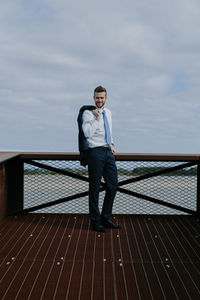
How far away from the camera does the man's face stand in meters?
4.20

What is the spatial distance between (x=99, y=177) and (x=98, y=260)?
3.75 ft

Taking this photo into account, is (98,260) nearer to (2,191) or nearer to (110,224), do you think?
(110,224)

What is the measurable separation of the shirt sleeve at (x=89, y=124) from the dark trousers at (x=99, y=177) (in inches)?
7.4

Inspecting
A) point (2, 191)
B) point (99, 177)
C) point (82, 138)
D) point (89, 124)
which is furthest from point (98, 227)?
point (2, 191)

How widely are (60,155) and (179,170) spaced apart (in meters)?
1.63

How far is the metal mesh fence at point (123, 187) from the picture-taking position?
5.25m

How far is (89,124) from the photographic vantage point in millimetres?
4195

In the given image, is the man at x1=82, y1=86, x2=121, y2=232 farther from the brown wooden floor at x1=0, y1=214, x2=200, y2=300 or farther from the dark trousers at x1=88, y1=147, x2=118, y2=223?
the brown wooden floor at x1=0, y1=214, x2=200, y2=300

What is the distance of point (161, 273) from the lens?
3.03 metres

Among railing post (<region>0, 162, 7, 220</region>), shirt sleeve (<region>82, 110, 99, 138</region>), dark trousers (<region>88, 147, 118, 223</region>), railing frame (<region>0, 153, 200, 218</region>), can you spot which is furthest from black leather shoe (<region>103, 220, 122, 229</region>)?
railing post (<region>0, 162, 7, 220</region>)

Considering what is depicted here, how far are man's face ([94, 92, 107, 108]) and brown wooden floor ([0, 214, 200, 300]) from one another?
4.64 ft

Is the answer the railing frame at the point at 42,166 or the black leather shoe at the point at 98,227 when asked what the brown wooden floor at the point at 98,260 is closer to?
the black leather shoe at the point at 98,227

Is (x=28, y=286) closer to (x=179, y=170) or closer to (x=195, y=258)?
(x=195, y=258)

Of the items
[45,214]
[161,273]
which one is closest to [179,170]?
[45,214]
